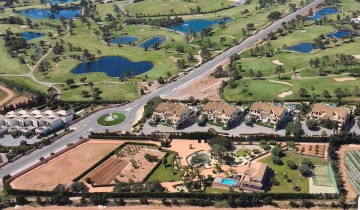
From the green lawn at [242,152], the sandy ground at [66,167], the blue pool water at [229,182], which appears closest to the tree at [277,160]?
the green lawn at [242,152]

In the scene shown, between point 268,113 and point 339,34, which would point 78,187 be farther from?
point 339,34

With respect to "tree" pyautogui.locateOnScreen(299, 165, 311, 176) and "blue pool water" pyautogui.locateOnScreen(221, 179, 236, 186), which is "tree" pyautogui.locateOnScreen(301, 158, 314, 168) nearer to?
"tree" pyautogui.locateOnScreen(299, 165, 311, 176)

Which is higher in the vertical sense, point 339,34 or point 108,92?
point 339,34

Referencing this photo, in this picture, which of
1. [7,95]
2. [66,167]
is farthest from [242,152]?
[7,95]

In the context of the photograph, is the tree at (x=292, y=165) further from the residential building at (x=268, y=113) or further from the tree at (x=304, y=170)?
the residential building at (x=268, y=113)

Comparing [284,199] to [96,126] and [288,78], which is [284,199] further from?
[288,78]

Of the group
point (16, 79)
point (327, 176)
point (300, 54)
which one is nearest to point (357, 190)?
point (327, 176)

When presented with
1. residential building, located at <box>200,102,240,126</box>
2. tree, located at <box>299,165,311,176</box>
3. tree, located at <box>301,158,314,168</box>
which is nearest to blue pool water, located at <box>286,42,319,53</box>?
residential building, located at <box>200,102,240,126</box>
